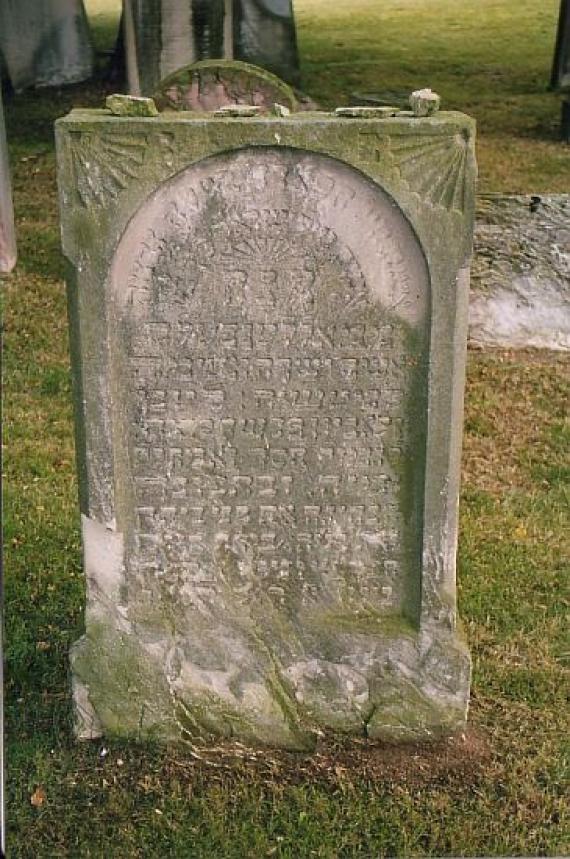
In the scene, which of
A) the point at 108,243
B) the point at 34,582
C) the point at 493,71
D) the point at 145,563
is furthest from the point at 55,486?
the point at 493,71

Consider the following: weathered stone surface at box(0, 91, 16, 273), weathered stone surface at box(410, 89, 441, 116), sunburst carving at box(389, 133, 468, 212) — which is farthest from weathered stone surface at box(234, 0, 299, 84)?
sunburst carving at box(389, 133, 468, 212)

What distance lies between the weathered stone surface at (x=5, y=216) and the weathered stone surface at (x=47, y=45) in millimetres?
7467

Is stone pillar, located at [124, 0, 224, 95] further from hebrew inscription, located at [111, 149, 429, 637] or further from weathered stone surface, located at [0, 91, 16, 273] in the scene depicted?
hebrew inscription, located at [111, 149, 429, 637]

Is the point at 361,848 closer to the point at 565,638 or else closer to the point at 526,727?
the point at 526,727

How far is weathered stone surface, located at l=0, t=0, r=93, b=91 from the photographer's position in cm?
1569

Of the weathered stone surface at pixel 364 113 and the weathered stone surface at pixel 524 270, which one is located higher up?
the weathered stone surface at pixel 364 113

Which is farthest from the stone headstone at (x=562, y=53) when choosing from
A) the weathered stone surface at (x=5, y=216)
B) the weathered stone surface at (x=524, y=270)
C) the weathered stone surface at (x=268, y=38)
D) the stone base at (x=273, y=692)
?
the stone base at (x=273, y=692)

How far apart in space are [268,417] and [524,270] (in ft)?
13.8

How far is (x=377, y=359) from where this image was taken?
12.9 ft

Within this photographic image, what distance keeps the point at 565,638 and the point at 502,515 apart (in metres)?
1.08

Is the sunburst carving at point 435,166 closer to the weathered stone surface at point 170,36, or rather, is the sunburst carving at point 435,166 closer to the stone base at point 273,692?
the stone base at point 273,692

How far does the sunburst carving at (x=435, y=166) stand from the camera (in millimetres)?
3678

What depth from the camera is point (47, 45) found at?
16.3 meters

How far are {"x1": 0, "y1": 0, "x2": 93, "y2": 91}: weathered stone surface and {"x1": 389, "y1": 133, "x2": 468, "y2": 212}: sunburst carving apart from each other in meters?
13.2
